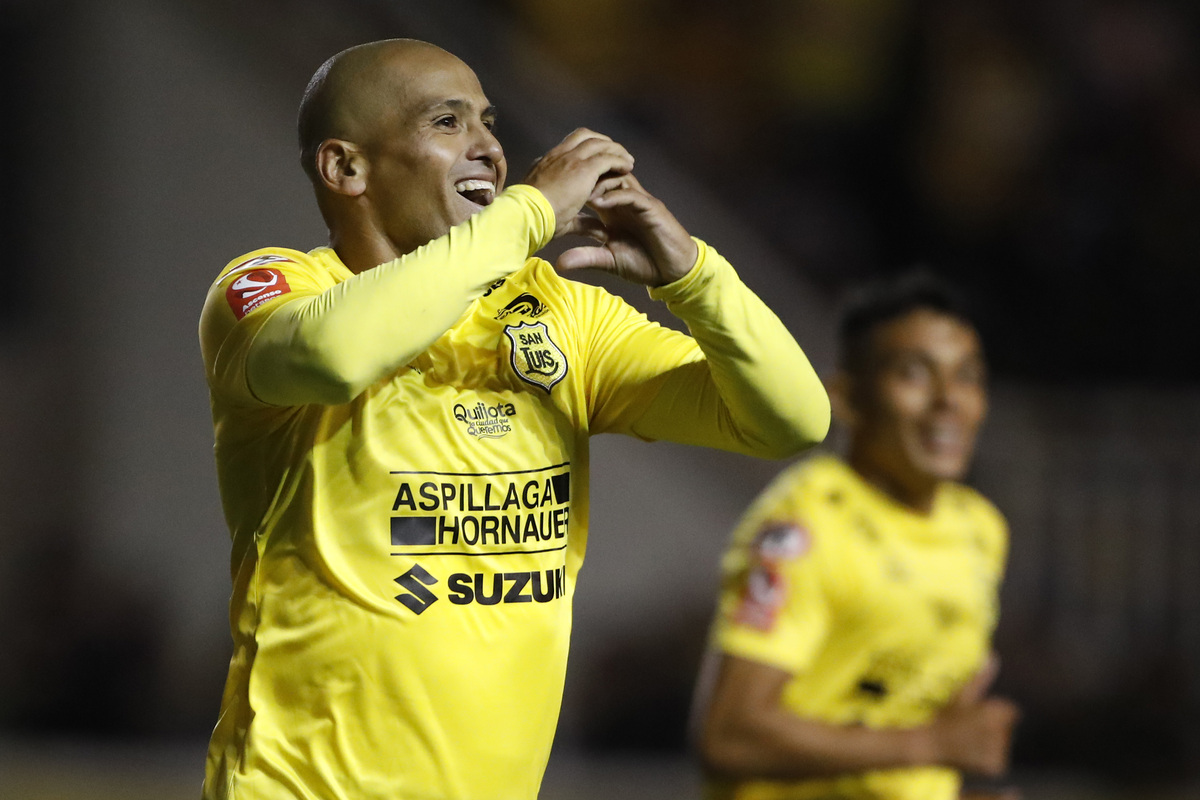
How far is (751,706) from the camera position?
357 centimetres

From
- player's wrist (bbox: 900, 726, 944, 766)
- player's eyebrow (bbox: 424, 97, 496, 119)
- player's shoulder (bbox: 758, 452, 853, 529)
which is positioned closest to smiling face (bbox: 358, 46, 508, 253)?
player's eyebrow (bbox: 424, 97, 496, 119)

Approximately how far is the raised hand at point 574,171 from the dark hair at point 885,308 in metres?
Answer: 1.82

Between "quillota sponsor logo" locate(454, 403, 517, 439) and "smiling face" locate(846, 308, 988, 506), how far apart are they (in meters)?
1.77

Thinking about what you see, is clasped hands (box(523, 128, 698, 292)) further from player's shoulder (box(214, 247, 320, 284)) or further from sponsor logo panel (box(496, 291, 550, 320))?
player's shoulder (box(214, 247, 320, 284))

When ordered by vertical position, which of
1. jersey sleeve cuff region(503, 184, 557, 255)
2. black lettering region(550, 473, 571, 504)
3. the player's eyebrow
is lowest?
black lettering region(550, 473, 571, 504)

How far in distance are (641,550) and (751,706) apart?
400cm

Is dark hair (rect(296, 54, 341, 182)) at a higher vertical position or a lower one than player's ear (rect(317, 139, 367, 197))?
higher

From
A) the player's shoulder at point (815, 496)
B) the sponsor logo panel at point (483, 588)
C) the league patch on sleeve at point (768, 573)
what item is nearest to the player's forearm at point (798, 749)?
the league patch on sleeve at point (768, 573)

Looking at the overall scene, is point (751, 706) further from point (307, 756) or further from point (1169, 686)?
point (1169, 686)

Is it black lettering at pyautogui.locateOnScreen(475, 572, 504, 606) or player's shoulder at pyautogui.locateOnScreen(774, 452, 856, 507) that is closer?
black lettering at pyautogui.locateOnScreen(475, 572, 504, 606)

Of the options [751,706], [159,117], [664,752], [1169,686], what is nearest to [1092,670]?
[1169,686]

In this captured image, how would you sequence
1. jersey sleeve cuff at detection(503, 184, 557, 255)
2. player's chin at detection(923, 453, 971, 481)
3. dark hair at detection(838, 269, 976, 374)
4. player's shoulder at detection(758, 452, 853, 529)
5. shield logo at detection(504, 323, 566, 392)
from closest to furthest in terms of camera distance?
jersey sleeve cuff at detection(503, 184, 557, 255) → shield logo at detection(504, 323, 566, 392) → player's shoulder at detection(758, 452, 853, 529) → player's chin at detection(923, 453, 971, 481) → dark hair at detection(838, 269, 976, 374)

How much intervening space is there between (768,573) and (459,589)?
145 centimetres

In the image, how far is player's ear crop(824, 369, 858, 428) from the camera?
417cm
